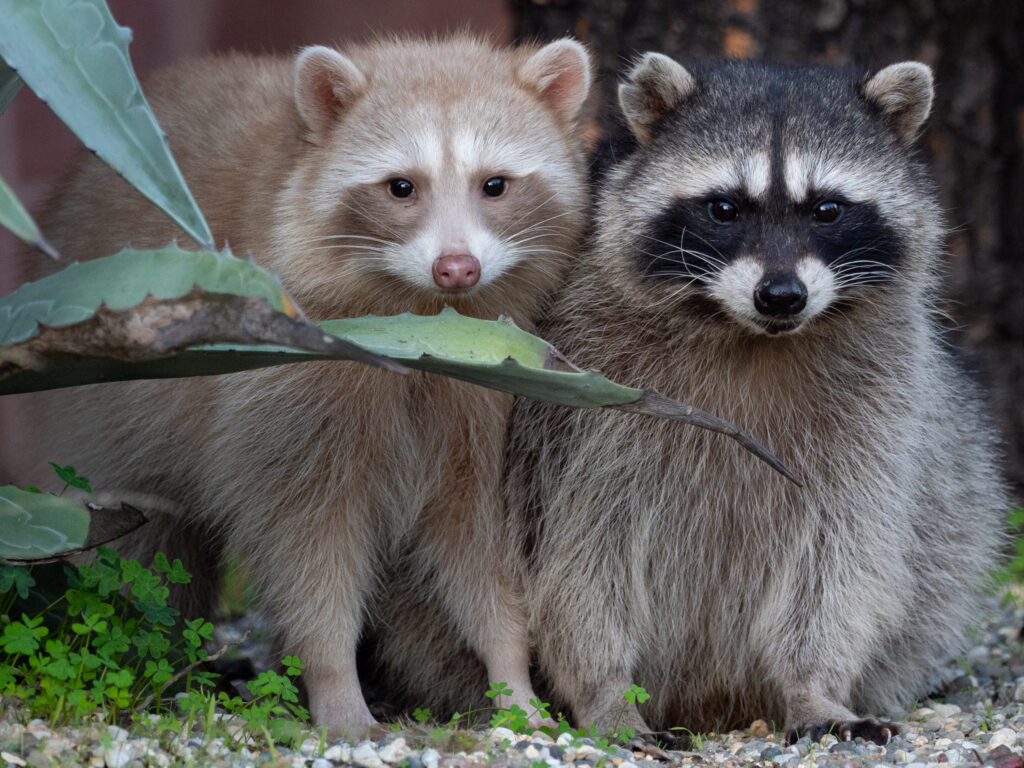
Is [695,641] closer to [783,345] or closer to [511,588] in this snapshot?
[511,588]

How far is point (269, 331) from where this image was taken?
2.17 metres

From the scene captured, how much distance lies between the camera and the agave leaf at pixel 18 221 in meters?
1.71

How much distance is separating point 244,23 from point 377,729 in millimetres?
4195

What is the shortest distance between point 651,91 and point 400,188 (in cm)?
73

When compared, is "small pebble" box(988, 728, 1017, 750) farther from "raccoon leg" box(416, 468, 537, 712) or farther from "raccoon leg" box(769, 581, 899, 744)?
"raccoon leg" box(416, 468, 537, 712)

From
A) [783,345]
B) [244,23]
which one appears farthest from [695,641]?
[244,23]

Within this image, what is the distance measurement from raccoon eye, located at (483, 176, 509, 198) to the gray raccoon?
0.31 meters

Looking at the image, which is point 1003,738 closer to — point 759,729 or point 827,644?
point 827,644

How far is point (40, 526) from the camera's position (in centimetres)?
267

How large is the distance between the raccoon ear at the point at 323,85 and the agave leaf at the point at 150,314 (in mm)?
1009

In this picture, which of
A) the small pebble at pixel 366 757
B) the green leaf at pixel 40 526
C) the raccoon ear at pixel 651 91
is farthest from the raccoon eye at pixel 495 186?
the small pebble at pixel 366 757

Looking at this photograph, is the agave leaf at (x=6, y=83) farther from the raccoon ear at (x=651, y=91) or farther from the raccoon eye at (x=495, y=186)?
the raccoon ear at (x=651, y=91)

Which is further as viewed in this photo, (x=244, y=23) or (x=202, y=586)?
(x=244, y=23)

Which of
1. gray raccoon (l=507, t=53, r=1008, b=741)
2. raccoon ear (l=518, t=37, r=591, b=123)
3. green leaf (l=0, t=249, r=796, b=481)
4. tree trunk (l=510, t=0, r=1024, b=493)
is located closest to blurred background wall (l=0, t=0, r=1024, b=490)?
tree trunk (l=510, t=0, r=1024, b=493)
